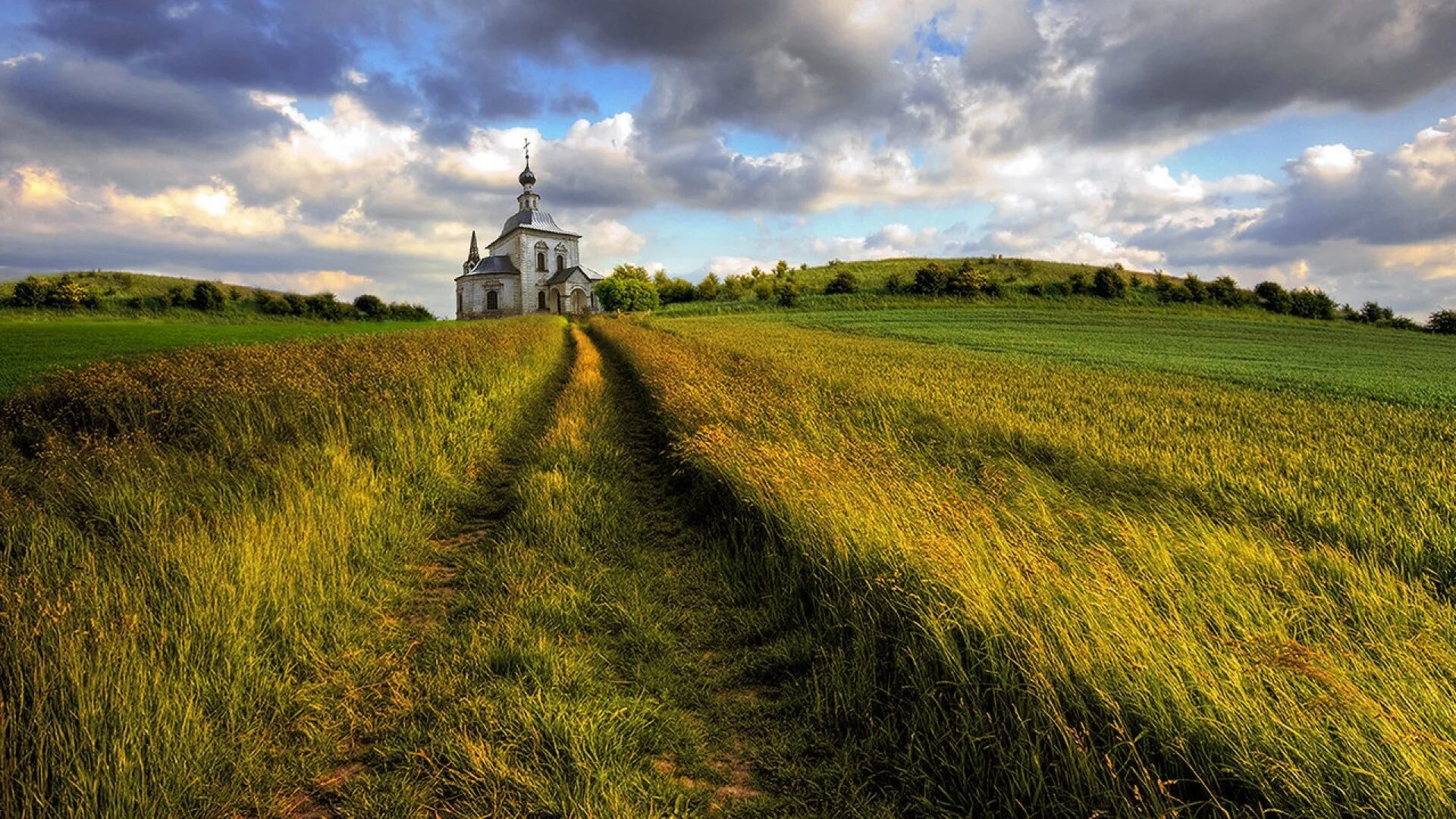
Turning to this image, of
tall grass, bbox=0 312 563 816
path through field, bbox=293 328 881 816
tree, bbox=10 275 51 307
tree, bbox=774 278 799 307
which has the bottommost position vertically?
path through field, bbox=293 328 881 816

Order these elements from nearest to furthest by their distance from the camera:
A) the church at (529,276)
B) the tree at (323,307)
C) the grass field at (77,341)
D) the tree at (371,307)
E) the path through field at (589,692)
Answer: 1. the path through field at (589,692)
2. the grass field at (77,341)
3. the tree at (323,307)
4. the tree at (371,307)
5. the church at (529,276)

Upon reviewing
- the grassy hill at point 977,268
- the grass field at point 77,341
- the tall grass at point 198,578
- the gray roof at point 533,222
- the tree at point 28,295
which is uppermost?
the gray roof at point 533,222

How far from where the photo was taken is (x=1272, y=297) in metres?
56.2

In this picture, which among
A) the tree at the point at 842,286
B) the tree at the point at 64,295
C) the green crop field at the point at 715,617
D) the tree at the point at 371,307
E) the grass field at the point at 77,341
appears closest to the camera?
the green crop field at the point at 715,617

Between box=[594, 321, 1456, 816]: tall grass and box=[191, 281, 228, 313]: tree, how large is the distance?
45834mm

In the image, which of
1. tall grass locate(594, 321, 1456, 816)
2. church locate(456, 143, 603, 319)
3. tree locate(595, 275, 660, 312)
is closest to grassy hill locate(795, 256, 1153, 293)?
tree locate(595, 275, 660, 312)

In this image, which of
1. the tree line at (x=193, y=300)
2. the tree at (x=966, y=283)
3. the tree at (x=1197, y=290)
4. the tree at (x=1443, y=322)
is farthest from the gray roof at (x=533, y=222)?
the tree at (x=1443, y=322)

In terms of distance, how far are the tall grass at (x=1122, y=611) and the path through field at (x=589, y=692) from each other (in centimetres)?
40

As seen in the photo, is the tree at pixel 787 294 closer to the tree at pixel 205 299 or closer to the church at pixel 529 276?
A: the church at pixel 529 276

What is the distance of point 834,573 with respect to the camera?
12.0 ft

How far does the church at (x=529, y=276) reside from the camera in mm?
76750

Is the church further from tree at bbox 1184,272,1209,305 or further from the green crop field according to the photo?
the green crop field

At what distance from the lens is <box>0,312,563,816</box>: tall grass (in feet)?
7.77

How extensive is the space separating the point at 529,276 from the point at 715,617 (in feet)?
263
